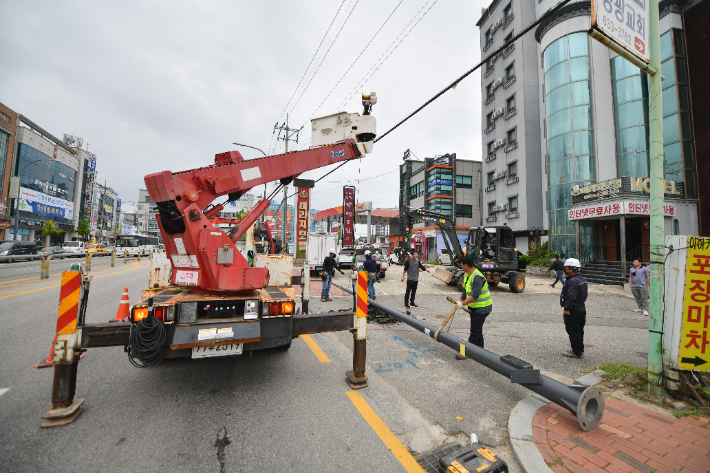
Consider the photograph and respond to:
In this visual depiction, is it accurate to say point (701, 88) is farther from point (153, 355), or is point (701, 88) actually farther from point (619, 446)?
point (153, 355)

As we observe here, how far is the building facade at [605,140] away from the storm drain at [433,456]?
59.9ft

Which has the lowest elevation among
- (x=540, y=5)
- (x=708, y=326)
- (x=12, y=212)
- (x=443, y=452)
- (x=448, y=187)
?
(x=443, y=452)

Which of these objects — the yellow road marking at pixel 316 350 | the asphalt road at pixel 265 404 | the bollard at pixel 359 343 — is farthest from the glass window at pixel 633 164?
the bollard at pixel 359 343

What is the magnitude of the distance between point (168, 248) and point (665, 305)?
617 centimetres

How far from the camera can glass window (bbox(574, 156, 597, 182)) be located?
21312 mm

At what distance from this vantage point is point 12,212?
39.1 meters

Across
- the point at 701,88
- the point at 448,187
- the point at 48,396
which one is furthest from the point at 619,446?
the point at 448,187

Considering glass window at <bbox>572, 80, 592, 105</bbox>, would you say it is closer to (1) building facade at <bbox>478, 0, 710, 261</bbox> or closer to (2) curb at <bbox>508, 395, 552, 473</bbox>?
(1) building facade at <bbox>478, 0, 710, 261</bbox>

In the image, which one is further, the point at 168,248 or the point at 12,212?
the point at 12,212

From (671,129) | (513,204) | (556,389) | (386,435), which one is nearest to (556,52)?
(671,129)

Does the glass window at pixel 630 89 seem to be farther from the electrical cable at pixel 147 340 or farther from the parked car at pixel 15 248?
the parked car at pixel 15 248

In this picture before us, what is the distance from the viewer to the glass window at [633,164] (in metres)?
20.1

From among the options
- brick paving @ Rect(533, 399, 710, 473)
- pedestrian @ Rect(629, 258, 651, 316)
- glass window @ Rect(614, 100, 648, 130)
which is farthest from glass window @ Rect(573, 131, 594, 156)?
brick paving @ Rect(533, 399, 710, 473)

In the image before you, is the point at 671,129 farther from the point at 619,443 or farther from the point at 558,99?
the point at 619,443
